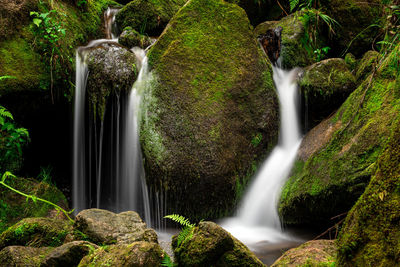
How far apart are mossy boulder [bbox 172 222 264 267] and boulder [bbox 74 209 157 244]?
1.42 feet

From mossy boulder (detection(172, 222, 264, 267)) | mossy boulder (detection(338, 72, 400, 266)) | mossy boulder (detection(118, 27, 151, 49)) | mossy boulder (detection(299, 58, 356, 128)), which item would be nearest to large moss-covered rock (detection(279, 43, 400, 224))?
mossy boulder (detection(299, 58, 356, 128))

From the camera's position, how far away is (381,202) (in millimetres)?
1445

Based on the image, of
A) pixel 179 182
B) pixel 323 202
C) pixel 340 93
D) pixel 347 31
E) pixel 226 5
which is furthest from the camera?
pixel 347 31

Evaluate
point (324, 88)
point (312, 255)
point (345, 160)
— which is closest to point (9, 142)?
point (312, 255)

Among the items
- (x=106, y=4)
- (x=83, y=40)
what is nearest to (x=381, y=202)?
(x=83, y=40)

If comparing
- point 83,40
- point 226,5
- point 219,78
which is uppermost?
point 226,5

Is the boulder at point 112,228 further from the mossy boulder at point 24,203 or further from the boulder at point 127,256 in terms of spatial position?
the mossy boulder at point 24,203

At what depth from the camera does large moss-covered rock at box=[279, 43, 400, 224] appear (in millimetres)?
3250

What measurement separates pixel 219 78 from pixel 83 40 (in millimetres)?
2756

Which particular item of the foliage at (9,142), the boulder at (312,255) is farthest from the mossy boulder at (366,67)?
the foliage at (9,142)

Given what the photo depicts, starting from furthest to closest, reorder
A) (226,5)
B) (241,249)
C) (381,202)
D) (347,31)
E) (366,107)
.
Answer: (347,31)
(226,5)
(366,107)
(241,249)
(381,202)

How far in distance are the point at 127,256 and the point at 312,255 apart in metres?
1.39

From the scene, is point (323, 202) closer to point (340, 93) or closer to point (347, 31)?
point (340, 93)

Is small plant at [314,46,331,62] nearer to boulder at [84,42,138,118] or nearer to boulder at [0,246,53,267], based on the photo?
boulder at [84,42,138,118]
